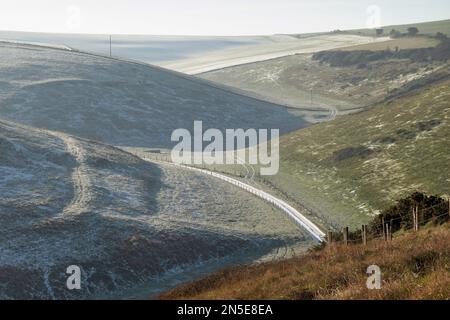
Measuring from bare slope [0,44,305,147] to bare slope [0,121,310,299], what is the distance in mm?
45109

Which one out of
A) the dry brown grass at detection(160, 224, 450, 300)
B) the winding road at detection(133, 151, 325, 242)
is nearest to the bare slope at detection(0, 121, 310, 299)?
the winding road at detection(133, 151, 325, 242)

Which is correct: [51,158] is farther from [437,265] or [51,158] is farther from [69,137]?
[437,265]

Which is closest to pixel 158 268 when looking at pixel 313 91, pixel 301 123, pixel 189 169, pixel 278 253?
pixel 278 253

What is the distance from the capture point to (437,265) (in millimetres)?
18000

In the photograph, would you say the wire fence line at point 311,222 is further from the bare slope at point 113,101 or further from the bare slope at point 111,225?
the bare slope at point 113,101

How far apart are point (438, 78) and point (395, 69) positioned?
36.8 metres

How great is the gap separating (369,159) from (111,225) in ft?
128

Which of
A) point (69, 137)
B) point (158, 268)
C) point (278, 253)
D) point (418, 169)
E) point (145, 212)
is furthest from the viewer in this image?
point (69, 137)

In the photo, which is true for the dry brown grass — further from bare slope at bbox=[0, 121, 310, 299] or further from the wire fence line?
bare slope at bbox=[0, 121, 310, 299]

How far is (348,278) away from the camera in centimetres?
1975

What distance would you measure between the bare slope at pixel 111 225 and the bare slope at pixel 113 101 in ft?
148

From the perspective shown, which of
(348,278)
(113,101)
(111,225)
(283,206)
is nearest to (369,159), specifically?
(283,206)

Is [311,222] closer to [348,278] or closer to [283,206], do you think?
[283,206]

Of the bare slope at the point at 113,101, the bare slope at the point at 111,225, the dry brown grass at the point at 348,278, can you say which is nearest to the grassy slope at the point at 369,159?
the bare slope at the point at 111,225
